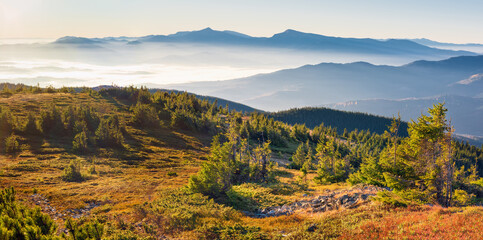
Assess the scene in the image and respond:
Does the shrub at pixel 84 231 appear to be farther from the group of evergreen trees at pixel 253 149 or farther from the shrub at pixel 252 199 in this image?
the shrub at pixel 252 199

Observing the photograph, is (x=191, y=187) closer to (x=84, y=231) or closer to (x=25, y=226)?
(x=84, y=231)

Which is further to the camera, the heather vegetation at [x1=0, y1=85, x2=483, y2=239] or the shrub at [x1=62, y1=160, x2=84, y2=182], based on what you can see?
the shrub at [x1=62, y1=160, x2=84, y2=182]

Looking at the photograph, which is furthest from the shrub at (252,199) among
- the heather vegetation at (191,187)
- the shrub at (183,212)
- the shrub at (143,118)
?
the shrub at (143,118)

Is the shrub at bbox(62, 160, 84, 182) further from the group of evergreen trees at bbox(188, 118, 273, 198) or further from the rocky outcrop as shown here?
the rocky outcrop

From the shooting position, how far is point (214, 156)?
40.2 meters

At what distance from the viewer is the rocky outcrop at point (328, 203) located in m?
29.0

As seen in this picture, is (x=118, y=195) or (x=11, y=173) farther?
(x=11, y=173)

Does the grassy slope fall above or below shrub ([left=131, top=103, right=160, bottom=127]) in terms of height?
below

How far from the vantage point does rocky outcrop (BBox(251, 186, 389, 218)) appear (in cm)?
2897

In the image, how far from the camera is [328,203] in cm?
3069

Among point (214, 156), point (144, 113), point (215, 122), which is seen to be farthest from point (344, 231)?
point (215, 122)

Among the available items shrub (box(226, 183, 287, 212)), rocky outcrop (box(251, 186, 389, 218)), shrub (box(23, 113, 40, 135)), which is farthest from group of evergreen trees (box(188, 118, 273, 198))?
shrub (box(23, 113, 40, 135))

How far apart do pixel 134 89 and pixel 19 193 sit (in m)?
98.6

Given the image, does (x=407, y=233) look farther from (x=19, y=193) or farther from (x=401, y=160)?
(x=19, y=193)
